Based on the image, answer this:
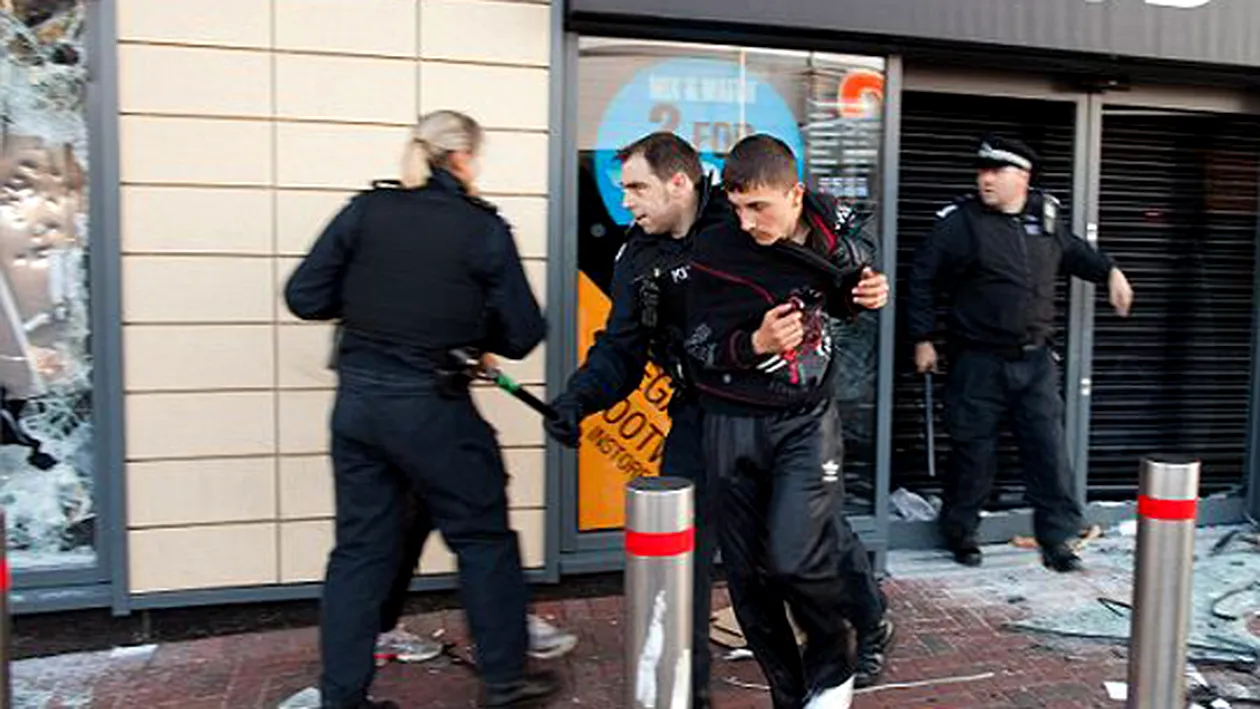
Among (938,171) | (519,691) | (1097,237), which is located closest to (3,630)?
(519,691)

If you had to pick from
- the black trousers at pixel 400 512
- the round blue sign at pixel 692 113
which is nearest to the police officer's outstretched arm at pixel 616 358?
the black trousers at pixel 400 512

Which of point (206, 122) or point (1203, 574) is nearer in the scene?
point (206, 122)

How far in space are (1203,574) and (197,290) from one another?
466 centimetres

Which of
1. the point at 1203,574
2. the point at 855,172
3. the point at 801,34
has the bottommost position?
the point at 1203,574

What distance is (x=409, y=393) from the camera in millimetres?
3287

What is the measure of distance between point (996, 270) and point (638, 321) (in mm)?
2236

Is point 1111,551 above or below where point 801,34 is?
below

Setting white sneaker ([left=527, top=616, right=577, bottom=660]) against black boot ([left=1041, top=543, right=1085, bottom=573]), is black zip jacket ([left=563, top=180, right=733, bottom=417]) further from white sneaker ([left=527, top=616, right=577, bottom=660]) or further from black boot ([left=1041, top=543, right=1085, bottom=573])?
black boot ([left=1041, top=543, right=1085, bottom=573])

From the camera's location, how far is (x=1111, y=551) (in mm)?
5445

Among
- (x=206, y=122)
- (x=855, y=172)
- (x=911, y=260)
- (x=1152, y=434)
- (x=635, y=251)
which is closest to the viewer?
(x=635, y=251)

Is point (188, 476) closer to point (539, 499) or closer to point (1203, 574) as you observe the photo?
point (539, 499)

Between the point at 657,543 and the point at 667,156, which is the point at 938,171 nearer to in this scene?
the point at 667,156

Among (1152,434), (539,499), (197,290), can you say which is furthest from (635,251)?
(1152,434)

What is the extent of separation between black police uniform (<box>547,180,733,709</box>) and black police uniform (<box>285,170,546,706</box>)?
0.24 meters
